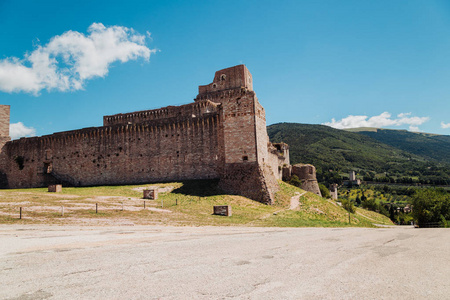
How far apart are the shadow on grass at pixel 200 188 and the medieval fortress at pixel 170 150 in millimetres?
852

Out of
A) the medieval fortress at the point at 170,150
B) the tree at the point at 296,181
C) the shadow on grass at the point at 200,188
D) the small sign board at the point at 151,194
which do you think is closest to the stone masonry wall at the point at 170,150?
the medieval fortress at the point at 170,150

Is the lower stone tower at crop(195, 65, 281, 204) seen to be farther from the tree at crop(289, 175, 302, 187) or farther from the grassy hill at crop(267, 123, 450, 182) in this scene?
the grassy hill at crop(267, 123, 450, 182)

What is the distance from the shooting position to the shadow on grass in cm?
2738

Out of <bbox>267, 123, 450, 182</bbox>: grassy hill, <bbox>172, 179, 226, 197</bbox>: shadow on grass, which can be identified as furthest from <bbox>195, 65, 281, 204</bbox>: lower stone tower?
<bbox>267, 123, 450, 182</bbox>: grassy hill

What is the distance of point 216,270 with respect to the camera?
5.44 m

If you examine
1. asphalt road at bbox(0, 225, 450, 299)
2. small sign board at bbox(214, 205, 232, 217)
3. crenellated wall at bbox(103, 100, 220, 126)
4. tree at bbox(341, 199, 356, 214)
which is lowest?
tree at bbox(341, 199, 356, 214)

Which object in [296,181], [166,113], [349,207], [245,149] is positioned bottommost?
[349,207]

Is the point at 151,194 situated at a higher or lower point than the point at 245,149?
lower

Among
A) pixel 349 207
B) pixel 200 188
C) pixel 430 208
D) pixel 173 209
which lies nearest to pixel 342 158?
pixel 349 207

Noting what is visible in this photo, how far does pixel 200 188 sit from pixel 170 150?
25.3 ft

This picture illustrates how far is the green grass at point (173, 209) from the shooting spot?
1421 centimetres

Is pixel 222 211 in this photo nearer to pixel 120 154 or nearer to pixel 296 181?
pixel 120 154

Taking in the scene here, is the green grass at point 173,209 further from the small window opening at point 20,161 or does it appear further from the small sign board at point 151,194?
the small window opening at point 20,161

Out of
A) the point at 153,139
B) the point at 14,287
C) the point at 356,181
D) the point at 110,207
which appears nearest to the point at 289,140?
the point at 356,181
